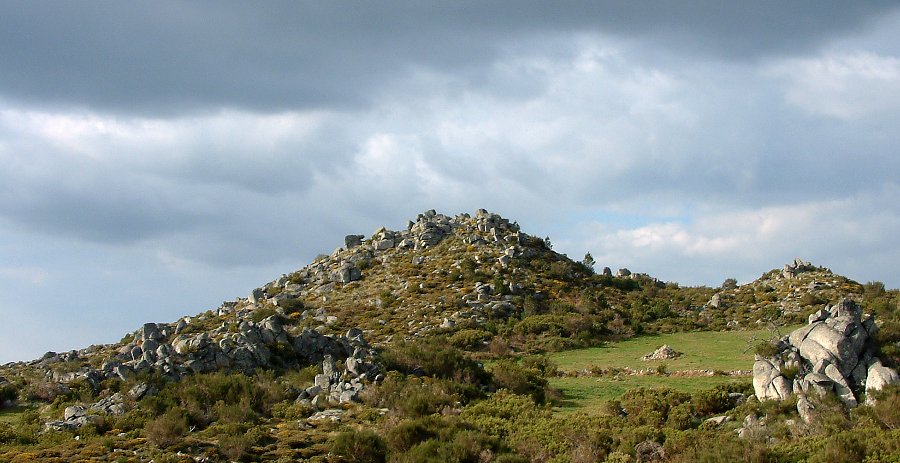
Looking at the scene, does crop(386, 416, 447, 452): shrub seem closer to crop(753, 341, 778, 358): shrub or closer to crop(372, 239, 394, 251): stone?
crop(753, 341, 778, 358): shrub

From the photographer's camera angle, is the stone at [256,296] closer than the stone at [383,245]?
Yes

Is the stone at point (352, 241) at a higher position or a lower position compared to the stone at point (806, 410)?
higher

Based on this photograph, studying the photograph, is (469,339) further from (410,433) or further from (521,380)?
(410,433)

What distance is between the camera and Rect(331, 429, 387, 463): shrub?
28.5m

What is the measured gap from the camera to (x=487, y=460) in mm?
27328

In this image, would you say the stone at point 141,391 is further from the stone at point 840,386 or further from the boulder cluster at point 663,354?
the boulder cluster at point 663,354

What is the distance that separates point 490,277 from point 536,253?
913 cm

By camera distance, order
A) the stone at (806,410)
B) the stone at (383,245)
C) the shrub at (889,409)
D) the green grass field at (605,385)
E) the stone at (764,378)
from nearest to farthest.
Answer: the shrub at (889,409) < the stone at (806,410) < the stone at (764,378) < the green grass field at (605,385) < the stone at (383,245)

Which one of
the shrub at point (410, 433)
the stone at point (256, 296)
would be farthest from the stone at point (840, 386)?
the stone at point (256, 296)

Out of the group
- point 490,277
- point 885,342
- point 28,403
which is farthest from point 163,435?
point 490,277

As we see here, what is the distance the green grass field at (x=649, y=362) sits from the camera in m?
38.9

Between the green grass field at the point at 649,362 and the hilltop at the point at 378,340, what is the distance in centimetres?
192

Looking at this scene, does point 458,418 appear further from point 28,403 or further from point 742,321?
point 742,321

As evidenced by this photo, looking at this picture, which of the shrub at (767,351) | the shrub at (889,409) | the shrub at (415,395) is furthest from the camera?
the shrub at (415,395)
